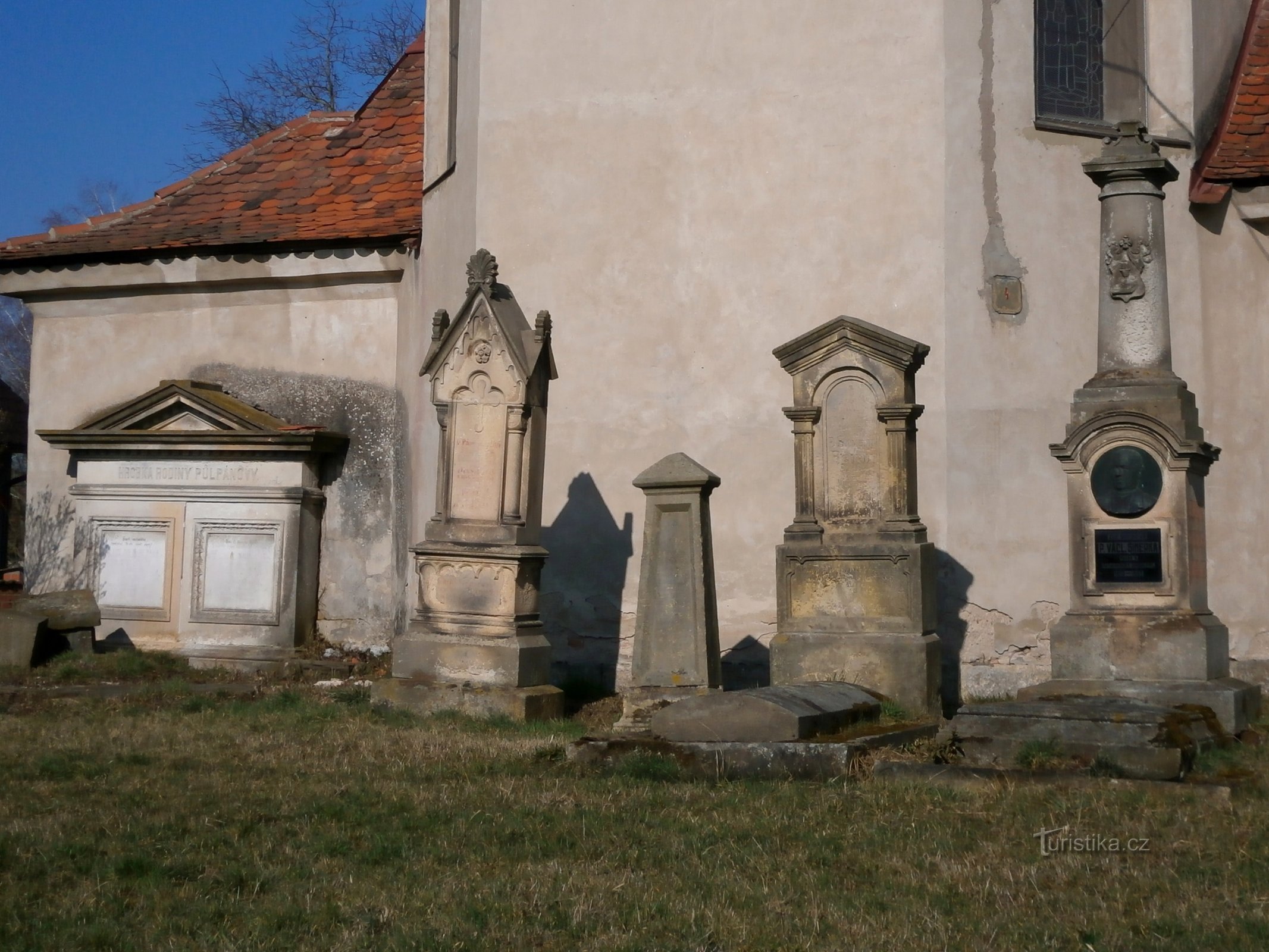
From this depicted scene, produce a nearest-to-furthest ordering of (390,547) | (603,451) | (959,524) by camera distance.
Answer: (959,524) < (603,451) < (390,547)

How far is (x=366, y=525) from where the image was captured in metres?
15.0

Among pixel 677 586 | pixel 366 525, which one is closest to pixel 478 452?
pixel 677 586

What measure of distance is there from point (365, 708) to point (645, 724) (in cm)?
245

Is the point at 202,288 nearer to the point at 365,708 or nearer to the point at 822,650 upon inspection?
the point at 365,708

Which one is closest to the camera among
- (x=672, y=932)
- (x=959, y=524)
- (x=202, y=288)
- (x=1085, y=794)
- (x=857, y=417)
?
(x=672, y=932)

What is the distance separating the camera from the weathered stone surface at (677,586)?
9844mm

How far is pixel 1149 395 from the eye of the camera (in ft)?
30.9

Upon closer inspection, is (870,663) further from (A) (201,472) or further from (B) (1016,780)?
(A) (201,472)

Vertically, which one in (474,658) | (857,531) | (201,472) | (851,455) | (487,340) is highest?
(487,340)

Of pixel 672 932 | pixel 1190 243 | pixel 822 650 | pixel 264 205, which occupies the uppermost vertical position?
pixel 264 205

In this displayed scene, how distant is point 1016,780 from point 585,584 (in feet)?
21.6

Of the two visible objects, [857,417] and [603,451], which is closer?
[857,417]

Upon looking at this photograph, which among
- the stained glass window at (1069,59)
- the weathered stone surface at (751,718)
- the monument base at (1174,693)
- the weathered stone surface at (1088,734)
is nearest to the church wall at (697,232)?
the stained glass window at (1069,59)

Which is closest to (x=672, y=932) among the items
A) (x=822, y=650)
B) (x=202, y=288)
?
(x=822, y=650)
